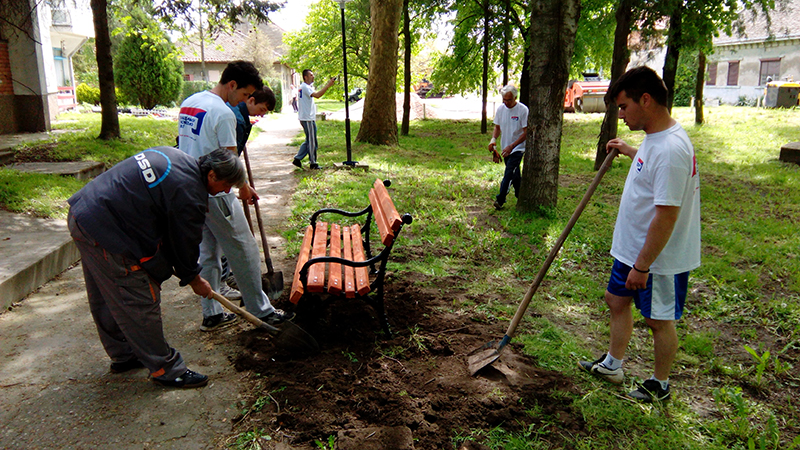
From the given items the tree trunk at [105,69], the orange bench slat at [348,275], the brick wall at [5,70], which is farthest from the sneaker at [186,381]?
the brick wall at [5,70]

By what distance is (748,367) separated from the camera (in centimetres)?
368

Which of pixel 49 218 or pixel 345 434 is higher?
pixel 49 218

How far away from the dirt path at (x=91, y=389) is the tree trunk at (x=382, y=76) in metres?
9.98

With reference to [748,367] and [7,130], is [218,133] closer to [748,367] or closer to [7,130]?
[748,367]

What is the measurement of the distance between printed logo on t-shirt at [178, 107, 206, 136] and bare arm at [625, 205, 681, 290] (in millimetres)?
2935

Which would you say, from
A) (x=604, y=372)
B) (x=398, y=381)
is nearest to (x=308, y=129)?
(x=398, y=381)

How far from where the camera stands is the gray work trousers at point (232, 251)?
11.8 ft

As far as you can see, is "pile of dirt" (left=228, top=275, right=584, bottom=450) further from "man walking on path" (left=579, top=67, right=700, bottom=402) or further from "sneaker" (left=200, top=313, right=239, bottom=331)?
"man walking on path" (left=579, top=67, right=700, bottom=402)

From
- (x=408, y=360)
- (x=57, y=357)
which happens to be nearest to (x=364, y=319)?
(x=408, y=360)

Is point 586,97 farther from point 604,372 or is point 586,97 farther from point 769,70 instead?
point 604,372

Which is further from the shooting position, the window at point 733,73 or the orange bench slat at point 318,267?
the window at point 733,73

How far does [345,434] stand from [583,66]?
62.6ft

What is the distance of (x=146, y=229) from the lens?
2.85m

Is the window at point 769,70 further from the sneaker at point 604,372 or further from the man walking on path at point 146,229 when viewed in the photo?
the man walking on path at point 146,229
